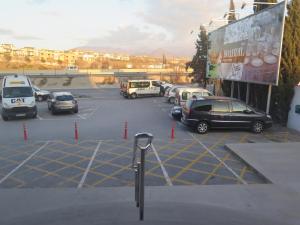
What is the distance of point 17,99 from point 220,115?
1352cm

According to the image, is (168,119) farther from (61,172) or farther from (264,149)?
(61,172)

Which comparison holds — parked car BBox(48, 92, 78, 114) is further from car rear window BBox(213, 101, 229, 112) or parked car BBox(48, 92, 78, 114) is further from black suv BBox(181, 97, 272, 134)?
car rear window BBox(213, 101, 229, 112)

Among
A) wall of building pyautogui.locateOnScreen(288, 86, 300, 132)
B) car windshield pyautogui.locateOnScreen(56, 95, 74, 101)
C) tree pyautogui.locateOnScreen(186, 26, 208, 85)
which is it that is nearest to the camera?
wall of building pyautogui.locateOnScreen(288, 86, 300, 132)

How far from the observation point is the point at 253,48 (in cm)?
2027

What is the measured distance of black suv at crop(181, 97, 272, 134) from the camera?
670 inches

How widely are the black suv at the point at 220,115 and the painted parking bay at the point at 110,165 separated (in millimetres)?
2073

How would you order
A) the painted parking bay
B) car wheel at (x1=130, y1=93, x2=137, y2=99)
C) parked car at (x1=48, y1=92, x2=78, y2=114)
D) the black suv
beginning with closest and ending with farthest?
the painted parking bay, the black suv, parked car at (x1=48, y1=92, x2=78, y2=114), car wheel at (x1=130, y1=93, x2=137, y2=99)

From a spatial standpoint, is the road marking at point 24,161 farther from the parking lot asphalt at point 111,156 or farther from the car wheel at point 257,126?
the car wheel at point 257,126

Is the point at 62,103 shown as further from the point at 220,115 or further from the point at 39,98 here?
the point at 220,115

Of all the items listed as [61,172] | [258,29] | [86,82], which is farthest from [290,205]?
[86,82]

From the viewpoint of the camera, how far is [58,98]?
2456 cm

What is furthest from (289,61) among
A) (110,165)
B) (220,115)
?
(110,165)

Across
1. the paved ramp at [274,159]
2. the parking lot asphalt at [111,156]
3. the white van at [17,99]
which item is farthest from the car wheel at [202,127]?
the white van at [17,99]

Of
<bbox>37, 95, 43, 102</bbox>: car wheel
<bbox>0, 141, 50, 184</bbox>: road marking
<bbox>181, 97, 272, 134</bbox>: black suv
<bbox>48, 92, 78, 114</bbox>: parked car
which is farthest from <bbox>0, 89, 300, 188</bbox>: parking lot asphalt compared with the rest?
<bbox>37, 95, 43, 102</bbox>: car wheel
